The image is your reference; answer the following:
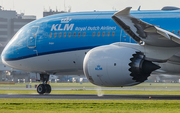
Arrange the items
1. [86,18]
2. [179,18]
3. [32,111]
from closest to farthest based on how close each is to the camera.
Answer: [32,111] → [179,18] → [86,18]

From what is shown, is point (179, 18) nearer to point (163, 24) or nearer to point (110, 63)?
point (163, 24)

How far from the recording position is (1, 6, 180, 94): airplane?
1766 cm

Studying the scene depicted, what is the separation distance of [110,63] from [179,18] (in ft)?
17.7

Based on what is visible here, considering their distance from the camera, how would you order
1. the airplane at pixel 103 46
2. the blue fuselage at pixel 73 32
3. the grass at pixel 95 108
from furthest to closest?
the blue fuselage at pixel 73 32, the airplane at pixel 103 46, the grass at pixel 95 108

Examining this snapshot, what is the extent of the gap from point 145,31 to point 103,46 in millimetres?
2942

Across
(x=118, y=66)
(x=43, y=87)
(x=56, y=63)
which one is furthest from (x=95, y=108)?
(x=43, y=87)

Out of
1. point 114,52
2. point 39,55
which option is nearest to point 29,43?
point 39,55

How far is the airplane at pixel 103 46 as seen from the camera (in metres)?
17.7

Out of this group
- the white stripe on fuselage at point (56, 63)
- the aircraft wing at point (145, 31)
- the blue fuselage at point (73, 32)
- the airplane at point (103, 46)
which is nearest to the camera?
the aircraft wing at point (145, 31)

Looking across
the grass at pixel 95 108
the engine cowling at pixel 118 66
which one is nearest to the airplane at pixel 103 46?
the engine cowling at pixel 118 66

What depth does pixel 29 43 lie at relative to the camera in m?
24.7

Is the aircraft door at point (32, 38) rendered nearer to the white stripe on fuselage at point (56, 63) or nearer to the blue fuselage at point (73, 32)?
the blue fuselage at point (73, 32)

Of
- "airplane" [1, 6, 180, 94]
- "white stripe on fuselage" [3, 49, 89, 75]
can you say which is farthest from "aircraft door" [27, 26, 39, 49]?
"white stripe on fuselage" [3, 49, 89, 75]

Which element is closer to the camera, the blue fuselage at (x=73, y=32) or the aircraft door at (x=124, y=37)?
the aircraft door at (x=124, y=37)
